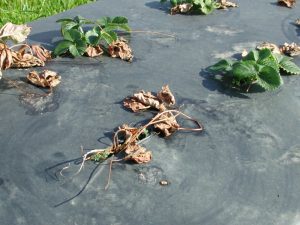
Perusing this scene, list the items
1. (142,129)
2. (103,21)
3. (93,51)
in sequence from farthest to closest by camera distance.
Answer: (103,21), (93,51), (142,129)

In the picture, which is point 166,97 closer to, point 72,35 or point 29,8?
point 72,35

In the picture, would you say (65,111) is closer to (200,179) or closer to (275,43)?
(200,179)

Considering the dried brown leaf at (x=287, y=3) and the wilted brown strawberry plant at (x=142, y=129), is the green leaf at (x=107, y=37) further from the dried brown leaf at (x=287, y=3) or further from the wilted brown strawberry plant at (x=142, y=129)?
the dried brown leaf at (x=287, y=3)

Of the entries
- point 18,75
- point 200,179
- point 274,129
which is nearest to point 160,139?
point 200,179

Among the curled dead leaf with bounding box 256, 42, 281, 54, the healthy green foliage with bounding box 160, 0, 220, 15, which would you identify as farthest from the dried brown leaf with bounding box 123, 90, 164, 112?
the healthy green foliage with bounding box 160, 0, 220, 15

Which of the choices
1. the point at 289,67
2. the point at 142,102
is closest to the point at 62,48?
the point at 142,102

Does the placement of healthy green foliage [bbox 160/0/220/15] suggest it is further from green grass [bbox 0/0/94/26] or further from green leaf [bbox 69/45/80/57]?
green grass [bbox 0/0/94/26]
